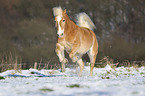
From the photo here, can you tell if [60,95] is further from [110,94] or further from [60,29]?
[60,29]

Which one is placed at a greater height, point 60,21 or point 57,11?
point 57,11

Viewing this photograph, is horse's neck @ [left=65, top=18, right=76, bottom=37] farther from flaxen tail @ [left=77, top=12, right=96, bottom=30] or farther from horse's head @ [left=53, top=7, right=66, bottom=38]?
flaxen tail @ [left=77, top=12, right=96, bottom=30]

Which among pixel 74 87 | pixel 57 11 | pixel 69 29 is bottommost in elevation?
pixel 74 87

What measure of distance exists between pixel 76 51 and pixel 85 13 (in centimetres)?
358

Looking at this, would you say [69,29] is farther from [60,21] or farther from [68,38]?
[60,21]

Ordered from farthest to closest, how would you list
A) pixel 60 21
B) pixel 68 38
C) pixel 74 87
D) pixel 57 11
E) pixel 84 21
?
pixel 84 21 → pixel 68 38 → pixel 57 11 → pixel 60 21 → pixel 74 87

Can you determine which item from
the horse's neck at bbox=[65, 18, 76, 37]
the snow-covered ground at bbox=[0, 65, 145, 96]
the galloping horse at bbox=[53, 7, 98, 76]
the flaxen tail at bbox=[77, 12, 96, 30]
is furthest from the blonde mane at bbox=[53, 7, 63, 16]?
the flaxen tail at bbox=[77, 12, 96, 30]

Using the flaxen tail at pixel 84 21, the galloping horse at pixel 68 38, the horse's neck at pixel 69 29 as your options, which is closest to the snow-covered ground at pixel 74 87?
the galloping horse at pixel 68 38

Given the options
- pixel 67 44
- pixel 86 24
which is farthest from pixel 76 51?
pixel 86 24

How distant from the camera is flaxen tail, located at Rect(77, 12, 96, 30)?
38.9 ft

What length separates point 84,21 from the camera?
11992 mm

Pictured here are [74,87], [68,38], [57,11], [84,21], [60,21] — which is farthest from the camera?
[84,21]

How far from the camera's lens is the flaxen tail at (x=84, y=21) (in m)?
11.9

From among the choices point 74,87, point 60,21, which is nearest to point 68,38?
point 60,21
